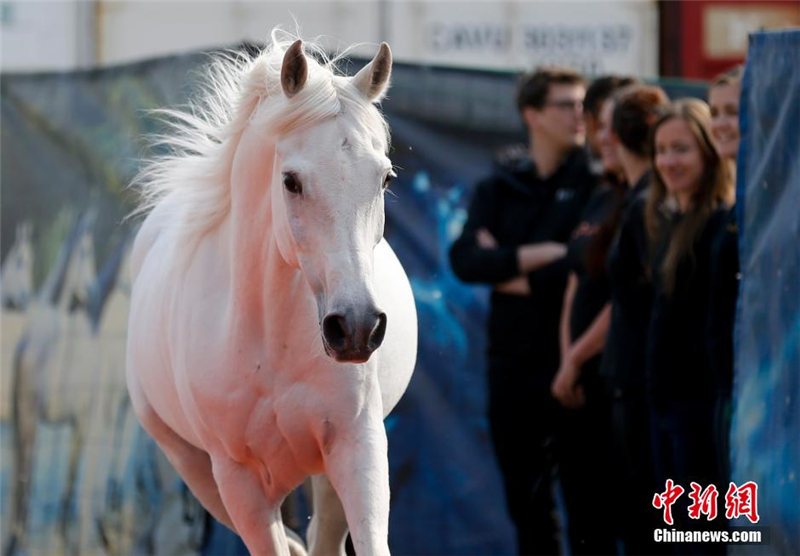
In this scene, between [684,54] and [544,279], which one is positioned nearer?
[544,279]

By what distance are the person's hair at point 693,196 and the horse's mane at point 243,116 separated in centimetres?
172

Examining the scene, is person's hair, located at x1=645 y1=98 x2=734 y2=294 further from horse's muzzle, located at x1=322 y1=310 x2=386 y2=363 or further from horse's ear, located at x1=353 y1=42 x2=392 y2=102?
horse's muzzle, located at x1=322 y1=310 x2=386 y2=363

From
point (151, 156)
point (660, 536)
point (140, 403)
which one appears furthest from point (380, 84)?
point (151, 156)

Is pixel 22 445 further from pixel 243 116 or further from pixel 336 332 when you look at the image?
pixel 336 332

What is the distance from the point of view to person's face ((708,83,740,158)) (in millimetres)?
5406

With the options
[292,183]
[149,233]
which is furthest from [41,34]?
[292,183]

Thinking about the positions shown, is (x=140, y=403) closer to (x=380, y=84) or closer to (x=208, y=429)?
(x=208, y=429)

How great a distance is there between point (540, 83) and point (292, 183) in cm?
315

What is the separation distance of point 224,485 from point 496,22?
23.2 feet

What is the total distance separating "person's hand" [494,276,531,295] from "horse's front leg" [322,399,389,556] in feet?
8.38

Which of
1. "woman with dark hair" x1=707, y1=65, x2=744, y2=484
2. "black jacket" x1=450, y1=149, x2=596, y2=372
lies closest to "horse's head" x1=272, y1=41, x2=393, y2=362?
"woman with dark hair" x1=707, y1=65, x2=744, y2=484

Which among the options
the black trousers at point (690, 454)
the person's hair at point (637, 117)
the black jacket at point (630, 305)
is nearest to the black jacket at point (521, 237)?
the person's hair at point (637, 117)

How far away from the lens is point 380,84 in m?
4.00

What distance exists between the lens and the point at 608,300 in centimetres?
643
